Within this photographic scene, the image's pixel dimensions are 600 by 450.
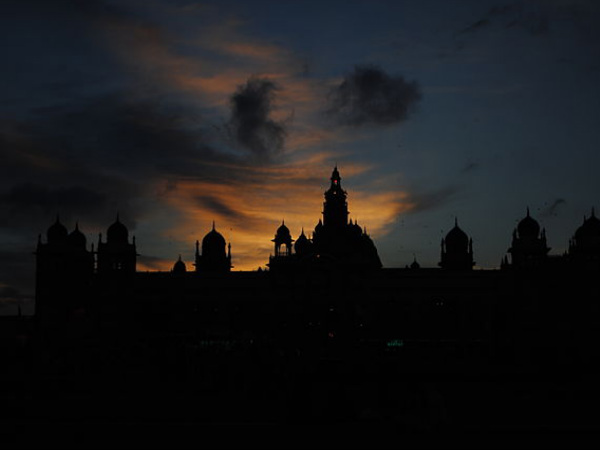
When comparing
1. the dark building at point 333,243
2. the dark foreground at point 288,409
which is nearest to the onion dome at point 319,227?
the dark building at point 333,243

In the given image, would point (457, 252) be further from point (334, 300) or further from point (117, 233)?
point (117, 233)

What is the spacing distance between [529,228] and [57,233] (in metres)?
51.4

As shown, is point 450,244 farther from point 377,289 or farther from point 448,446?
point 448,446

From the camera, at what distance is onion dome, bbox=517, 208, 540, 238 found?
9125cm

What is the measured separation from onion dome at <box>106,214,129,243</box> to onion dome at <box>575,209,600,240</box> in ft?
162

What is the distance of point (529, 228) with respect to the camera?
300ft

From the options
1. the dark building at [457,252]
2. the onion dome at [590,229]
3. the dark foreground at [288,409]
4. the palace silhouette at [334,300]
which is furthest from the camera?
the dark building at [457,252]

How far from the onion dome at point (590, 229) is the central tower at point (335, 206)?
88.1 feet

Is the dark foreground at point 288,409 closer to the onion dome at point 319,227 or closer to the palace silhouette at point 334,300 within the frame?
the palace silhouette at point 334,300

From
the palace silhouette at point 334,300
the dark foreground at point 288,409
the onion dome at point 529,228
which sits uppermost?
the onion dome at point 529,228

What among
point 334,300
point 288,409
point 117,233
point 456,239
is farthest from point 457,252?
point 288,409

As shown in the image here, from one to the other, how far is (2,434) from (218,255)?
292 ft

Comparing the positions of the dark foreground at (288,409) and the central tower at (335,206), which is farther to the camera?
the central tower at (335,206)

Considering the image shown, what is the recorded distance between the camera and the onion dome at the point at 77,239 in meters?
97.1
